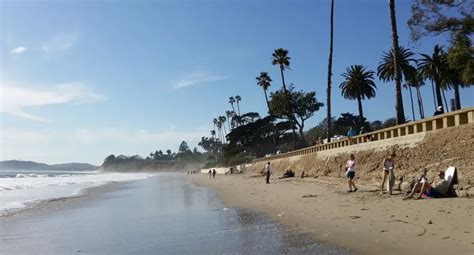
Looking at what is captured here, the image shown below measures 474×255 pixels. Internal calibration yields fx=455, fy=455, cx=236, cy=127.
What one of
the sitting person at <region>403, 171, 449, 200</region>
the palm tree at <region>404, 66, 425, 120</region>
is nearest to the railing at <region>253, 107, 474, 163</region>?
the sitting person at <region>403, 171, 449, 200</region>

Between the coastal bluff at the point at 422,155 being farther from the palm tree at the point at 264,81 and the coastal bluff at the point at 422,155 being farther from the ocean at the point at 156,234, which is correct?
the palm tree at the point at 264,81

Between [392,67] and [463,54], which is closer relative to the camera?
[463,54]

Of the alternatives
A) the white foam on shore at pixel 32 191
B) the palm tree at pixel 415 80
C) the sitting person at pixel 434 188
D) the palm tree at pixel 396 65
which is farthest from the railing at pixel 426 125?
the palm tree at pixel 415 80

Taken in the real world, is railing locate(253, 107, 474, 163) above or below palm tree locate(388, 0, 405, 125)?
below

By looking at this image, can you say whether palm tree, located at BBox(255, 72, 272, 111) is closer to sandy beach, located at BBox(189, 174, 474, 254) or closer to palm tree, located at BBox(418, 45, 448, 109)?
palm tree, located at BBox(418, 45, 448, 109)

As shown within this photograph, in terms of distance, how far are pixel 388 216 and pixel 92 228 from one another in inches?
336

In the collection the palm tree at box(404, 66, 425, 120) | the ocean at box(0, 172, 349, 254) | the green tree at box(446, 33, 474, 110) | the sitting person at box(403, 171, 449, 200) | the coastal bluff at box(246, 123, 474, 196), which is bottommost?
the ocean at box(0, 172, 349, 254)

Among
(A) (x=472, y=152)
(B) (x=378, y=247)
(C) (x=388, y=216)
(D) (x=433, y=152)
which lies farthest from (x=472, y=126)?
(B) (x=378, y=247)

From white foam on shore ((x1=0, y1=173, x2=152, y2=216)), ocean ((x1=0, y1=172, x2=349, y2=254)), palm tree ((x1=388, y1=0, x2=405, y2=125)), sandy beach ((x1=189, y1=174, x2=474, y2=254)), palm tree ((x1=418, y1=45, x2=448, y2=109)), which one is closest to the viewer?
sandy beach ((x1=189, y1=174, x2=474, y2=254))

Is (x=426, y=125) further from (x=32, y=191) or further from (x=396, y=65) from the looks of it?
(x=32, y=191)

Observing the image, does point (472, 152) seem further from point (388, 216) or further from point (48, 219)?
point (48, 219)

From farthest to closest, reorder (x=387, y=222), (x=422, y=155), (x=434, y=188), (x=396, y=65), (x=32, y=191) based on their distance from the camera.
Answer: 1. (x=32, y=191)
2. (x=396, y=65)
3. (x=422, y=155)
4. (x=434, y=188)
5. (x=387, y=222)

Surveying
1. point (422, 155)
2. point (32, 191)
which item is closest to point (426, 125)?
point (422, 155)

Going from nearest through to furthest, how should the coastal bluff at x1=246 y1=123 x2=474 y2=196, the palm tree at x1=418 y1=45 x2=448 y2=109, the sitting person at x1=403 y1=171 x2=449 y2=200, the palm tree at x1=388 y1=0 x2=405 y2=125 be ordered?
1. the sitting person at x1=403 y1=171 x2=449 y2=200
2. the coastal bluff at x1=246 y1=123 x2=474 y2=196
3. the palm tree at x1=388 y1=0 x2=405 y2=125
4. the palm tree at x1=418 y1=45 x2=448 y2=109
